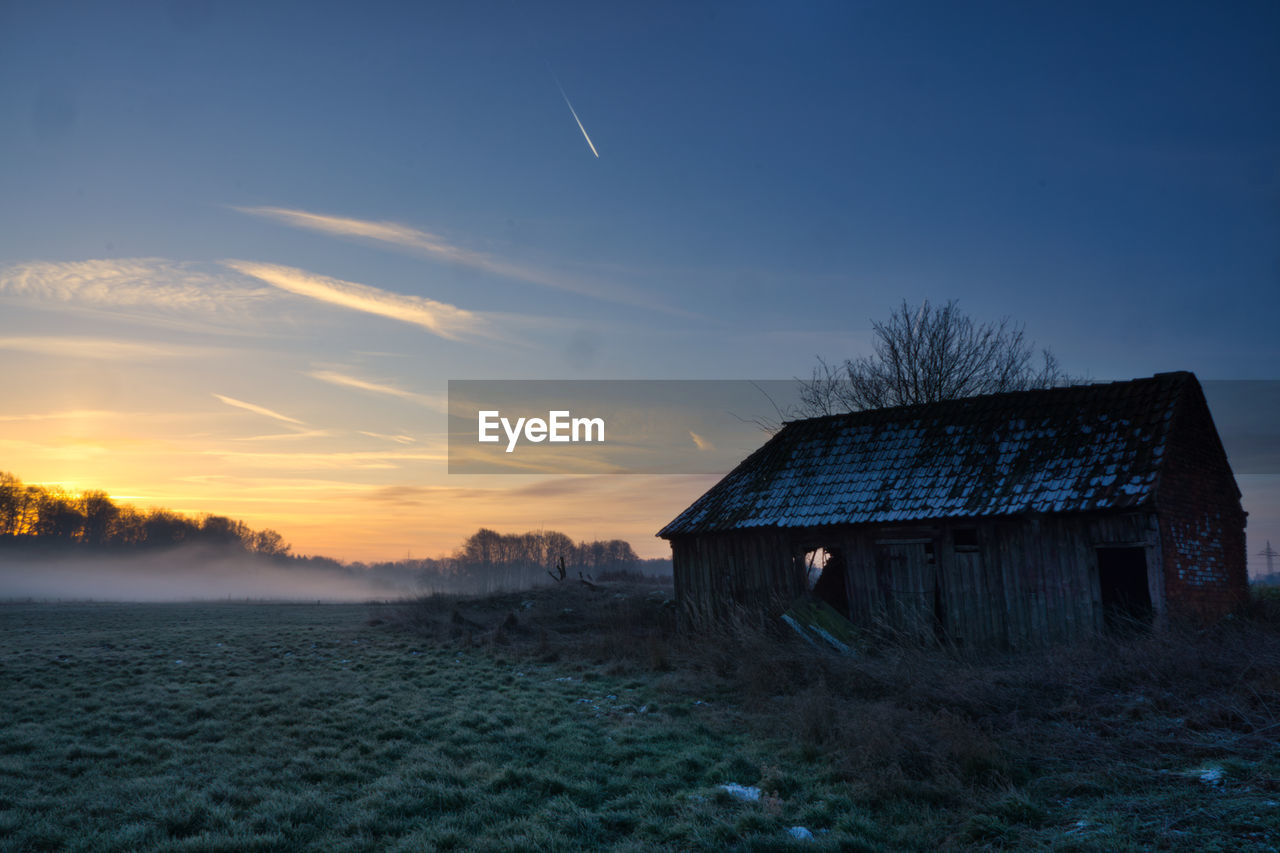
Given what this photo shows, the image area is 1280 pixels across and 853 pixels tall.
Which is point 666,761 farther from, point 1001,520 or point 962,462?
point 962,462

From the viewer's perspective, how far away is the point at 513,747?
870cm

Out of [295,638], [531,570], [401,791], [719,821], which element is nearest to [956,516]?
[719,821]

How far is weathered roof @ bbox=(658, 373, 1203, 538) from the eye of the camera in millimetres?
14164

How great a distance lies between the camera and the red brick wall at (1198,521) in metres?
13.7

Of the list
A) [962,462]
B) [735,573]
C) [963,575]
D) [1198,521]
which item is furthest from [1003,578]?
[735,573]

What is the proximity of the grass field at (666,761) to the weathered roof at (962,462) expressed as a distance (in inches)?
181

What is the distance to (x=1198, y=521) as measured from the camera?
48.5ft

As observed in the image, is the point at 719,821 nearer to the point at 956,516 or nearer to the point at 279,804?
the point at 279,804

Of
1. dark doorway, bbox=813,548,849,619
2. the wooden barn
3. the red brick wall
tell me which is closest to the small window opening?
the wooden barn

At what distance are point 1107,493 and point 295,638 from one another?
69.9ft

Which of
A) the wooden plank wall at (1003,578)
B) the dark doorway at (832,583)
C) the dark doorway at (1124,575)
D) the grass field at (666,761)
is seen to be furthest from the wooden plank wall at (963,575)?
the dark doorway at (832,583)

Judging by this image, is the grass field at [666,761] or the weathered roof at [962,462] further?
the weathered roof at [962,462]

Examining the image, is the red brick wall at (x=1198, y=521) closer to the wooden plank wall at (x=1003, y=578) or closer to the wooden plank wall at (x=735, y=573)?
the wooden plank wall at (x=1003, y=578)

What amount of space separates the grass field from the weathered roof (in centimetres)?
459
